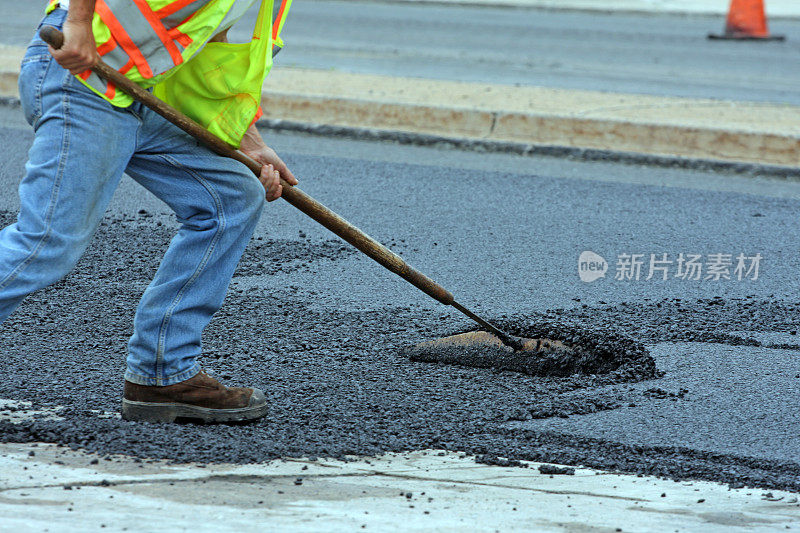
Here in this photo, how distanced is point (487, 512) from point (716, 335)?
1.93 meters

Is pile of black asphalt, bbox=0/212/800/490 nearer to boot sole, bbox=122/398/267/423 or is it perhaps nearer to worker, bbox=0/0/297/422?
boot sole, bbox=122/398/267/423

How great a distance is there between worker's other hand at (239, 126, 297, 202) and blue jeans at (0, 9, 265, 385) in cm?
6

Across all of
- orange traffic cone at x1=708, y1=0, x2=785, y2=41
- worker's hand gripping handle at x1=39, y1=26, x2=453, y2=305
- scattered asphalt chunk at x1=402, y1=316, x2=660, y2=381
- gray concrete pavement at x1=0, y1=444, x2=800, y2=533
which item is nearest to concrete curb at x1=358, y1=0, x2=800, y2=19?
orange traffic cone at x1=708, y1=0, x2=785, y2=41

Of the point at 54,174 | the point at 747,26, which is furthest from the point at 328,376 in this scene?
the point at 747,26

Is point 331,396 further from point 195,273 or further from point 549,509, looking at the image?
point 549,509

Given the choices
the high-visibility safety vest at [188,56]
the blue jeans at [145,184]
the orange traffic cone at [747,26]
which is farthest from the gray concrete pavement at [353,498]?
the orange traffic cone at [747,26]

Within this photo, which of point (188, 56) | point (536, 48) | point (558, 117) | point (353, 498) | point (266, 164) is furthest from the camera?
point (536, 48)

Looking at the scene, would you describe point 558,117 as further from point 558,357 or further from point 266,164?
point 266,164

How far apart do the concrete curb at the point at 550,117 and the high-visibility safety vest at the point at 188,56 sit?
460 centimetres

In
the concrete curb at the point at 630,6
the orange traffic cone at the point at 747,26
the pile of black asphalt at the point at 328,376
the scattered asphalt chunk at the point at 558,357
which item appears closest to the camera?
the pile of black asphalt at the point at 328,376

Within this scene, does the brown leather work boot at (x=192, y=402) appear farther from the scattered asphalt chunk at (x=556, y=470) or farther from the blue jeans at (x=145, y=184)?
the scattered asphalt chunk at (x=556, y=470)

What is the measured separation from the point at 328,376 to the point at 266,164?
0.81 metres

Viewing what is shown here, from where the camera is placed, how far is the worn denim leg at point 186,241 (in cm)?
320

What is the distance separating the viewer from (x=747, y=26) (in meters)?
15.0
